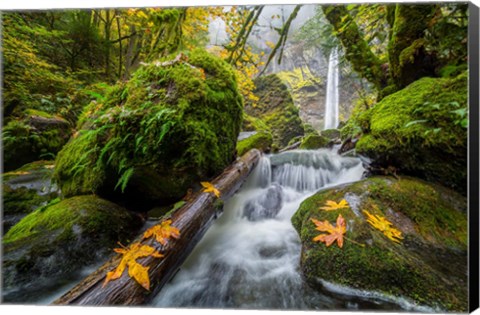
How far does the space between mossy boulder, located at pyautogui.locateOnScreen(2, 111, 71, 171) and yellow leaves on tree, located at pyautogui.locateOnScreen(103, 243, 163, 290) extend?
8.04 feet

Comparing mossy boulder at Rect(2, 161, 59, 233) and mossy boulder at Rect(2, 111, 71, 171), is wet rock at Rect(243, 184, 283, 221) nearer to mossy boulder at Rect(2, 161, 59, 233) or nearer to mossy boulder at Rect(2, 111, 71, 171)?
mossy boulder at Rect(2, 161, 59, 233)

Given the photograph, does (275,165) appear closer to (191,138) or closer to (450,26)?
(191,138)

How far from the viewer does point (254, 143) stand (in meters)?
4.46

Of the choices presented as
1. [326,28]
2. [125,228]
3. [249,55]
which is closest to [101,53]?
[249,55]

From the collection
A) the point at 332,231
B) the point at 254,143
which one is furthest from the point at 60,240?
the point at 254,143

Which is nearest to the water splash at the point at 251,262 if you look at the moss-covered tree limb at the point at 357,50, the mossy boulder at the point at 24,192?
the moss-covered tree limb at the point at 357,50

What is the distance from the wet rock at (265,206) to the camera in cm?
259

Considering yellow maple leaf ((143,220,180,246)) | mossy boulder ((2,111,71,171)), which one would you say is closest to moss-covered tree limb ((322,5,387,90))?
yellow maple leaf ((143,220,180,246))

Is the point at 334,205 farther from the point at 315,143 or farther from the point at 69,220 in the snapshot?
the point at 315,143

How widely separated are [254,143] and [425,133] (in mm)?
2980

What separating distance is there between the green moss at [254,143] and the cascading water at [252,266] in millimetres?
1231

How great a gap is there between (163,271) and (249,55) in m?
3.57

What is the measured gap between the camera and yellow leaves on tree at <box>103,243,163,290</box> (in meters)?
1.19

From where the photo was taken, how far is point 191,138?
1.98 m
